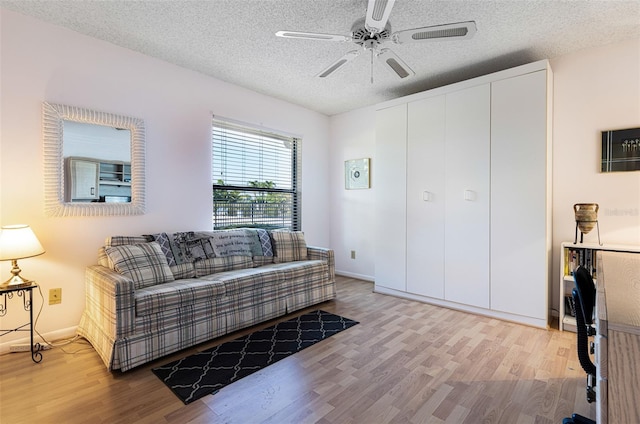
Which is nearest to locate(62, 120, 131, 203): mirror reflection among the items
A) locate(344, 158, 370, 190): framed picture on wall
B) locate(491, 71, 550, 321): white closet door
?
locate(344, 158, 370, 190): framed picture on wall

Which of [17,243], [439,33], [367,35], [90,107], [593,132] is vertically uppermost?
[367,35]

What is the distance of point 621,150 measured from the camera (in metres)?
2.62

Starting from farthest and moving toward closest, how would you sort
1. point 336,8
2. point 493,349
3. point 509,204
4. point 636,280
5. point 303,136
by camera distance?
point 303,136 < point 509,204 < point 493,349 < point 336,8 < point 636,280

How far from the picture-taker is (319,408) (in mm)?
1663

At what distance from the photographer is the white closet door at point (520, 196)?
8.82 feet

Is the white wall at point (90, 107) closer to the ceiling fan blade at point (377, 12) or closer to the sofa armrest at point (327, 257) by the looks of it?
the sofa armrest at point (327, 257)

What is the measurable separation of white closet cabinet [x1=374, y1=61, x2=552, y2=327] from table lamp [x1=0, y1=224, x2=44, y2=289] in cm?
325

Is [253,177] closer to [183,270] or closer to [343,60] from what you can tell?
[183,270]

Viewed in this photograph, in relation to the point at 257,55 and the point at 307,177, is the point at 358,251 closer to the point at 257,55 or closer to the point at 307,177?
the point at 307,177

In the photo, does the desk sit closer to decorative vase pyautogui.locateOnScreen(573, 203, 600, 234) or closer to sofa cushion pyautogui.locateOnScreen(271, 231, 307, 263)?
decorative vase pyautogui.locateOnScreen(573, 203, 600, 234)

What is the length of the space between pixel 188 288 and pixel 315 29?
2267mm

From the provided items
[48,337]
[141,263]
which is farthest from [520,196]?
[48,337]

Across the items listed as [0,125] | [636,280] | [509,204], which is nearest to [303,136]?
[509,204]

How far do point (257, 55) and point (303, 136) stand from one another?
1.67 meters
